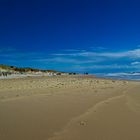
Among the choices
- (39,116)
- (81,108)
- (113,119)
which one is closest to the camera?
(113,119)

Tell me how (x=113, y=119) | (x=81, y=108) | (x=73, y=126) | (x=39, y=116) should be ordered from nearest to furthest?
(x=73, y=126) → (x=113, y=119) → (x=39, y=116) → (x=81, y=108)

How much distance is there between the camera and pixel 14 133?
15.4 ft

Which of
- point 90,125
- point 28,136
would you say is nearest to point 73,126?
point 90,125

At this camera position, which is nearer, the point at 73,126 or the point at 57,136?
the point at 57,136

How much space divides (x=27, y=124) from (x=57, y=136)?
1050 mm

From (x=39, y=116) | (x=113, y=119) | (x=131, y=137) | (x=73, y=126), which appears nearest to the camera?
(x=131, y=137)

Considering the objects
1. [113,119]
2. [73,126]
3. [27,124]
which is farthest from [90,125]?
[27,124]

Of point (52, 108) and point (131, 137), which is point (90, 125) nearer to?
point (131, 137)

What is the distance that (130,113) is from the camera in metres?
6.37

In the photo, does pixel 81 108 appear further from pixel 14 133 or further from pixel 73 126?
pixel 14 133

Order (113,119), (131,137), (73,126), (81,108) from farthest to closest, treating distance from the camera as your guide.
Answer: (81,108) < (113,119) < (73,126) < (131,137)

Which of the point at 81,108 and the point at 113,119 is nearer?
the point at 113,119

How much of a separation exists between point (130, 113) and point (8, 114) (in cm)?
315

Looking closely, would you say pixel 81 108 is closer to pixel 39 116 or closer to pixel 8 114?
pixel 39 116
